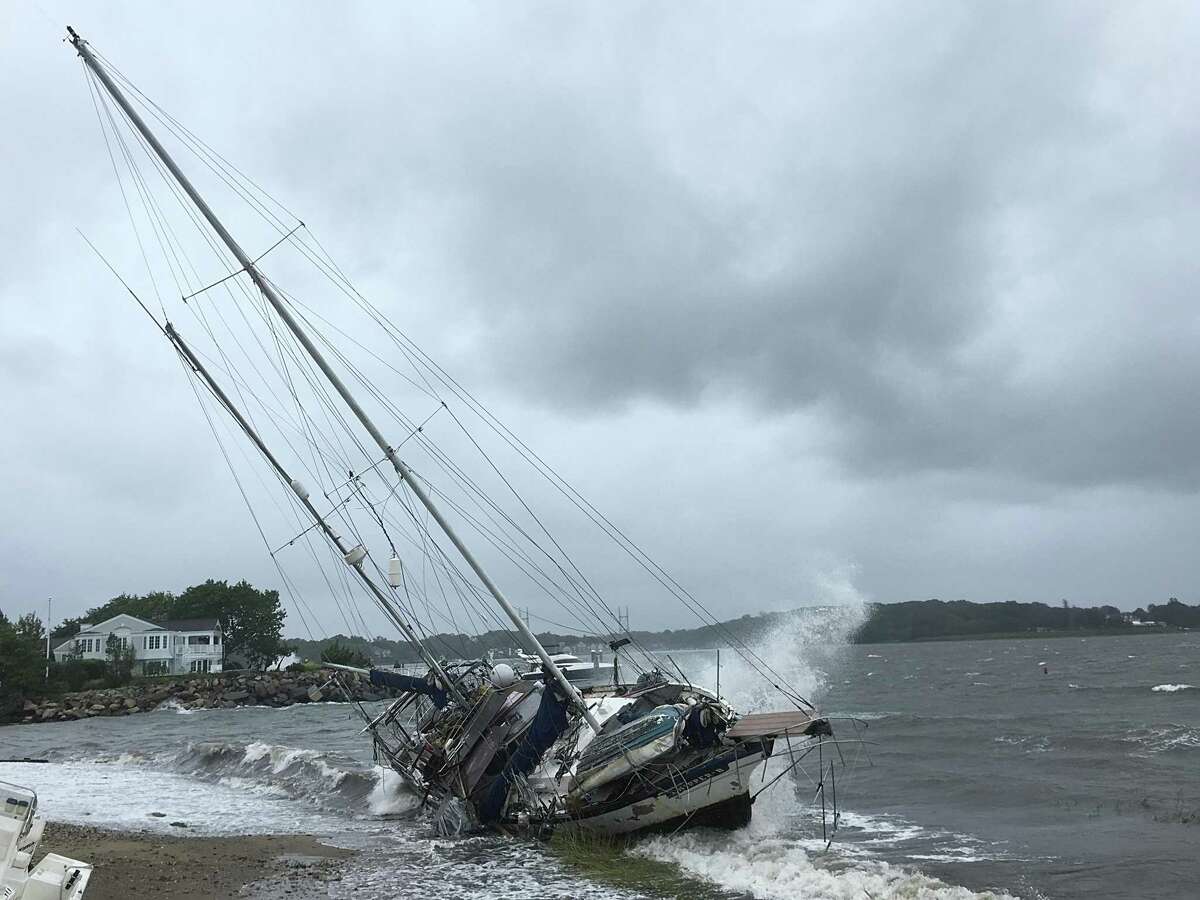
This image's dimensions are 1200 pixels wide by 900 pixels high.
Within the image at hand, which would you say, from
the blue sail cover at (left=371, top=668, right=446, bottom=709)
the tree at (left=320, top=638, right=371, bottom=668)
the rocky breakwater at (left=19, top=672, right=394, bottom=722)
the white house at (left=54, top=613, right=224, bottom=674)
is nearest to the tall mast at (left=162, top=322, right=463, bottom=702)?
the blue sail cover at (left=371, top=668, right=446, bottom=709)

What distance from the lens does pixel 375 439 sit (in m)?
23.5

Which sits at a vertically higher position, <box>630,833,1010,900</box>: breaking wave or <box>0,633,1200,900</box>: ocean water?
<box>630,833,1010,900</box>: breaking wave

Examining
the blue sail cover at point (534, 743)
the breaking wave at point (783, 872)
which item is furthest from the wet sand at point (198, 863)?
the breaking wave at point (783, 872)

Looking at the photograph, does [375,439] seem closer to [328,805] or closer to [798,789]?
[328,805]

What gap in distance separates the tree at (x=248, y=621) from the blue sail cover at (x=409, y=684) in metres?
94.0

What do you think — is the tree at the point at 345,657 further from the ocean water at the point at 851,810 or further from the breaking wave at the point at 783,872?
the breaking wave at the point at 783,872

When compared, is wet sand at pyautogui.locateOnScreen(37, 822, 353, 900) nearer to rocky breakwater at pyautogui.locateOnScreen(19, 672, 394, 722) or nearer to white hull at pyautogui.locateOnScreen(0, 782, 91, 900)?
white hull at pyautogui.locateOnScreen(0, 782, 91, 900)

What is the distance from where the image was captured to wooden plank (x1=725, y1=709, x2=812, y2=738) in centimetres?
1903

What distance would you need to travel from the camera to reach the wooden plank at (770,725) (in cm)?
1903

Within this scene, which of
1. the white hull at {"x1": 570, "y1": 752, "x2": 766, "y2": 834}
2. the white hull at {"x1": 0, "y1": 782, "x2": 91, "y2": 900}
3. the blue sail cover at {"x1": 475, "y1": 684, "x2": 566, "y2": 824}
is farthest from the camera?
the blue sail cover at {"x1": 475, "y1": 684, "x2": 566, "y2": 824}

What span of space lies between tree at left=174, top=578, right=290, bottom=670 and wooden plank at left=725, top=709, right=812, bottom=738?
4079 inches

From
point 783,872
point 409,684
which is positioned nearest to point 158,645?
point 409,684

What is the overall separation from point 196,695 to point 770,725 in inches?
3018

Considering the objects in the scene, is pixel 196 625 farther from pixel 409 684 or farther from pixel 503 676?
pixel 503 676
